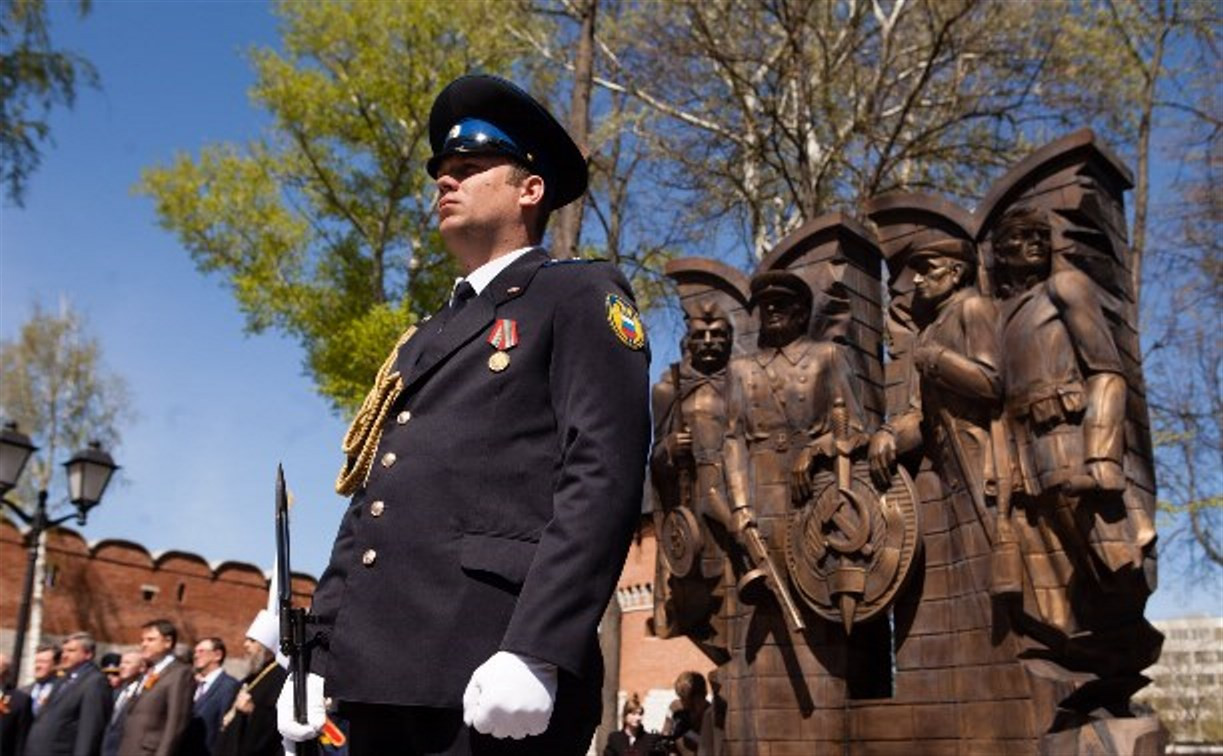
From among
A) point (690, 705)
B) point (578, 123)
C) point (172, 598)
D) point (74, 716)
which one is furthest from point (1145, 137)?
point (172, 598)

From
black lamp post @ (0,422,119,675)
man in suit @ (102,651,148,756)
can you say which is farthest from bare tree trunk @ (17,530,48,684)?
man in suit @ (102,651,148,756)

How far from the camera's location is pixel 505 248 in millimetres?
2867

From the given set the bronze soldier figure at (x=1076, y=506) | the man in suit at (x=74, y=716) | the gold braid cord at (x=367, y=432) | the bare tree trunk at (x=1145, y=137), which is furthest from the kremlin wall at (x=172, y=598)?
the gold braid cord at (x=367, y=432)

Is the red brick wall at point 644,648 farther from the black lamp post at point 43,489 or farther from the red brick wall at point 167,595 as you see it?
the black lamp post at point 43,489

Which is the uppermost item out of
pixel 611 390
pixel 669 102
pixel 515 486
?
pixel 669 102

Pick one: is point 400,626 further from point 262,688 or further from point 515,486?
point 262,688

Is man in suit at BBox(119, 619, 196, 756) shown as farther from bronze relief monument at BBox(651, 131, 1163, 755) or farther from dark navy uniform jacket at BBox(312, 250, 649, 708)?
dark navy uniform jacket at BBox(312, 250, 649, 708)

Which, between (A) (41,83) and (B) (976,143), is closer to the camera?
→ (A) (41,83)

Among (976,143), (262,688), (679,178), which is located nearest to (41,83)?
(262,688)

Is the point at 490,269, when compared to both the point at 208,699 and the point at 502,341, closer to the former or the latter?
the point at 502,341

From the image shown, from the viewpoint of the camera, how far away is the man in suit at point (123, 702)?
31.3 ft

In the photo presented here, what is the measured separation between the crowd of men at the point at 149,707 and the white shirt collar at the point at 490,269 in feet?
19.1

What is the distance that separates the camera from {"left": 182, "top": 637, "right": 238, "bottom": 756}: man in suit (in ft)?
30.8

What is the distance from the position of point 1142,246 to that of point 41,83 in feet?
42.0
